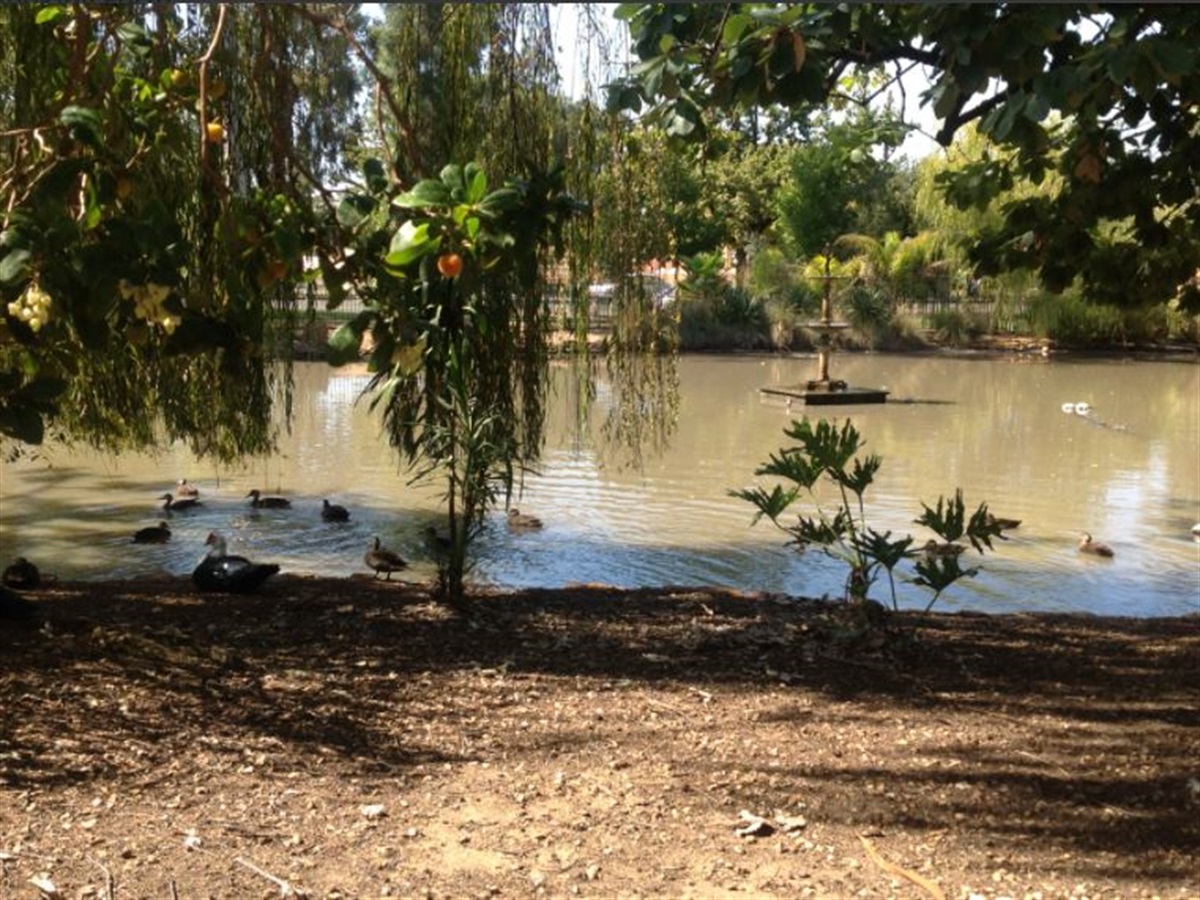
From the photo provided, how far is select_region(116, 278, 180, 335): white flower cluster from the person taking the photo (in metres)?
3.19

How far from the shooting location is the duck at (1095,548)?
9.95 metres

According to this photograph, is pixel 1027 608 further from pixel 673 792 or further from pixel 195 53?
pixel 195 53

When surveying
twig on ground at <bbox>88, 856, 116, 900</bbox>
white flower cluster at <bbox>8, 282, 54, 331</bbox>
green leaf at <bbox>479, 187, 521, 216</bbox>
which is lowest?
twig on ground at <bbox>88, 856, 116, 900</bbox>

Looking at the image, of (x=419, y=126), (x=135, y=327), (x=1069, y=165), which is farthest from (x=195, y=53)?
(x=1069, y=165)

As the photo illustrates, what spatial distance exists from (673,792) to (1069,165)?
13.1ft

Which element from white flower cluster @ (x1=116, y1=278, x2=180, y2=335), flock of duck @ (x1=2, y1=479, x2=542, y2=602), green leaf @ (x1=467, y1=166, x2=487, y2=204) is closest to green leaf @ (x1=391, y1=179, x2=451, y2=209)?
green leaf @ (x1=467, y1=166, x2=487, y2=204)

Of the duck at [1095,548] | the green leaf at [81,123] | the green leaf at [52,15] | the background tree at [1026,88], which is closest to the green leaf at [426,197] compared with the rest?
the green leaf at [81,123]

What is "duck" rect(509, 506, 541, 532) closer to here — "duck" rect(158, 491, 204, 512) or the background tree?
"duck" rect(158, 491, 204, 512)

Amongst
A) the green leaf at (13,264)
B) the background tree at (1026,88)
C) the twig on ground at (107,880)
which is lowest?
the twig on ground at (107,880)

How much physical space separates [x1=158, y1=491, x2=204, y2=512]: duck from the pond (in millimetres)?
165

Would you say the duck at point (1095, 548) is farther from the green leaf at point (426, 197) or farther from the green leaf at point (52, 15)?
the green leaf at point (52, 15)

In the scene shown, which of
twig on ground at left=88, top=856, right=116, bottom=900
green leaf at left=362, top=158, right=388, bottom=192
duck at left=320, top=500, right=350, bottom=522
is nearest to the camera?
twig on ground at left=88, top=856, right=116, bottom=900

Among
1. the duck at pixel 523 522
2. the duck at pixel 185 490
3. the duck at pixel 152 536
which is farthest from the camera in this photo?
the duck at pixel 185 490

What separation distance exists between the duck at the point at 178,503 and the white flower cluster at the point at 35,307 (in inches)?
326
